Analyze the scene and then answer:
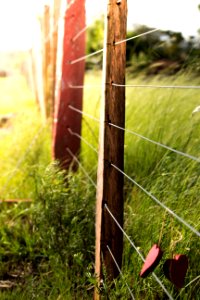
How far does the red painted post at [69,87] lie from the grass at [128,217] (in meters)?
0.16

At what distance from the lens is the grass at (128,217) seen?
2232 mm

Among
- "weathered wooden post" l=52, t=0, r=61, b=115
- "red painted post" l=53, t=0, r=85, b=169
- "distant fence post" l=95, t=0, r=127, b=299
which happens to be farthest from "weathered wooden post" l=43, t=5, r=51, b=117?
"distant fence post" l=95, t=0, r=127, b=299

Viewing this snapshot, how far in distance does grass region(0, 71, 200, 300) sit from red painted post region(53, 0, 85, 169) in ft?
0.53

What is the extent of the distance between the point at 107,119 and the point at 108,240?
527 millimetres

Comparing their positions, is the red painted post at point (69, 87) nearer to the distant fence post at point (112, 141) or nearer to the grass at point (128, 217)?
the grass at point (128, 217)

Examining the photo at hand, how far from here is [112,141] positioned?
2240mm

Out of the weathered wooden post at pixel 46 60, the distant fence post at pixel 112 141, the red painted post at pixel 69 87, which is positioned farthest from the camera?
the weathered wooden post at pixel 46 60

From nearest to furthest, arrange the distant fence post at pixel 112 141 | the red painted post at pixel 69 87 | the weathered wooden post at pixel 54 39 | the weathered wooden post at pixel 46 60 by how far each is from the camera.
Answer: the distant fence post at pixel 112 141
the red painted post at pixel 69 87
the weathered wooden post at pixel 54 39
the weathered wooden post at pixel 46 60

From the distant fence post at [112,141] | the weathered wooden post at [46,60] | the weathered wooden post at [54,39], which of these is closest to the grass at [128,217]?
the distant fence post at [112,141]

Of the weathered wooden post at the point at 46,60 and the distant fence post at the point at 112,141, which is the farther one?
the weathered wooden post at the point at 46,60

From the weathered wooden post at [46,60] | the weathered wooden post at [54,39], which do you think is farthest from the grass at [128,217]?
the weathered wooden post at [46,60]

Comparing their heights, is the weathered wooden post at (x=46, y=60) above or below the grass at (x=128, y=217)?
above

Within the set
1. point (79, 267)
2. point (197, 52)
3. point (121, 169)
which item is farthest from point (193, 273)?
point (197, 52)

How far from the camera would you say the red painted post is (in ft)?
12.4
